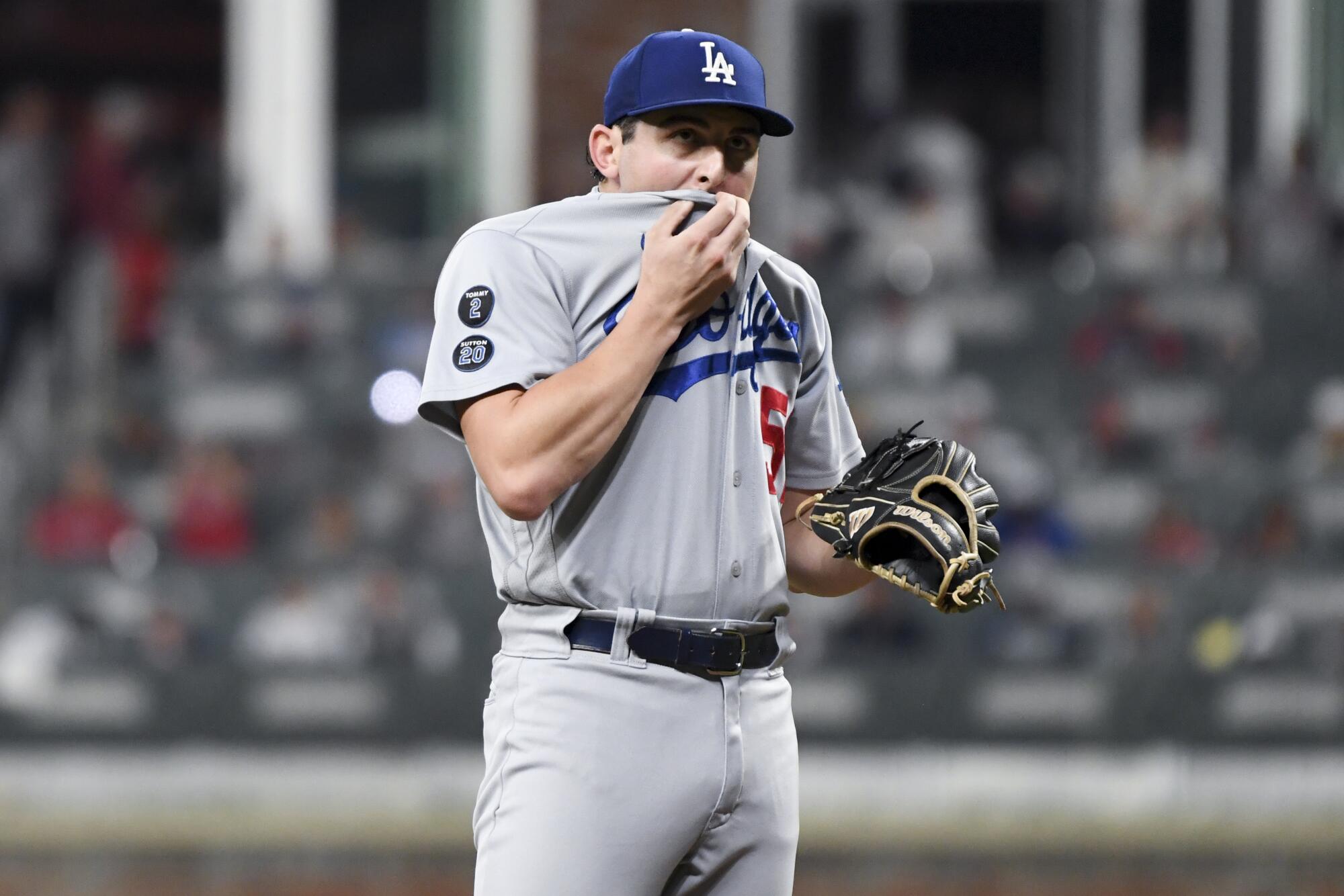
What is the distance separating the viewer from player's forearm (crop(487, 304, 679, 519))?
2004mm

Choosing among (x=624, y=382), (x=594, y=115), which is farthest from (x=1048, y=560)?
(x=624, y=382)

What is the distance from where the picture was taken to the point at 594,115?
34.5 ft

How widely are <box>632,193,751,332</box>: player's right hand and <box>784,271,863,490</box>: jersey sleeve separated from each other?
1.07 ft

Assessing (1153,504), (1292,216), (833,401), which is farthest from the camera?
(1292,216)

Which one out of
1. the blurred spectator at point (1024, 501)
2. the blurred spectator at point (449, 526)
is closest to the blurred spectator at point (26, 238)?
the blurred spectator at point (449, 526)

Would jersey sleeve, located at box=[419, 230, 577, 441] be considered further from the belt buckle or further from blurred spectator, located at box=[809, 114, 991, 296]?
blurred spectator, located at box=[809, 114, 991, 296]

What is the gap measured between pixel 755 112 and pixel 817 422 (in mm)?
471

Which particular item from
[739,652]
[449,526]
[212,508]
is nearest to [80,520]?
[212,508]

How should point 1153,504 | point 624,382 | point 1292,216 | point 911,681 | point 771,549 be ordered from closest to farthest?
point 624,382, point 771,549, point 911,681, point 1153,504, point 1292,216

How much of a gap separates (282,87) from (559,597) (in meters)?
9.19

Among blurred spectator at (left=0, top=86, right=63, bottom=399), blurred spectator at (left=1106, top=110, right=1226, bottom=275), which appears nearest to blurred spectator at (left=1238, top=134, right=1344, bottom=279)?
blurred spectator at (left=1106, top=110, right=1226, bottom=275)

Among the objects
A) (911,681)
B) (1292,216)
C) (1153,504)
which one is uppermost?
(1292,216)

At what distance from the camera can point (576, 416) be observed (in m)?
2.00

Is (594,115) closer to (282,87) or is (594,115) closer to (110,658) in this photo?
(282,87)
